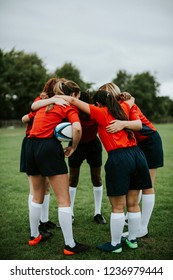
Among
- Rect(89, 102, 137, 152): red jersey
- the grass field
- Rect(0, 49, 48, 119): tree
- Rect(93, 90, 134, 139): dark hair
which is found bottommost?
the grass field

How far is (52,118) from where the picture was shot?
4227 mm

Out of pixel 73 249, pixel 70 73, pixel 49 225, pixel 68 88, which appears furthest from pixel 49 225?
pixel 70 73

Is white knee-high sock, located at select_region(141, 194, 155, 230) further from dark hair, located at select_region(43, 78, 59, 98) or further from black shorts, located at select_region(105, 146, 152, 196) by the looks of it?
dark hair, located at select_region(43, 78, 59, 98)

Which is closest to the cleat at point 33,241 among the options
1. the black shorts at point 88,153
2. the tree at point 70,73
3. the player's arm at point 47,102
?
the black shorts at point 88,153

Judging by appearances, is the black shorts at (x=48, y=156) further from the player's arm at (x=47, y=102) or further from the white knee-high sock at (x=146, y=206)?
the white knee-high sock at (x=146, y=206)

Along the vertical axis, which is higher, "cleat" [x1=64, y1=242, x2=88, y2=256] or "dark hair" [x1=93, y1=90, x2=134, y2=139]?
"dark hair" [x1=93, y1=90, x2=134, y2=139]

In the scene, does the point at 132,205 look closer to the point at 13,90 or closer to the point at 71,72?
the point at 13,90

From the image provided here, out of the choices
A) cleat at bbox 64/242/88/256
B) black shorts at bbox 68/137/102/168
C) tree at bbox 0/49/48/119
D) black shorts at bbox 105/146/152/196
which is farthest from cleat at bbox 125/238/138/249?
tree at bbox 0/49/48/119

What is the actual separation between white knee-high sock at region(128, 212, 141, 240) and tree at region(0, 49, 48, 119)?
160 ft

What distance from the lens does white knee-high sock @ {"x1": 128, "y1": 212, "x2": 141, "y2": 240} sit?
14.3 feet

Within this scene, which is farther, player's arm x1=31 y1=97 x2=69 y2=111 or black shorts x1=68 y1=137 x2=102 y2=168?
black shorts x1=68 y1=137 x2=102 y2=168

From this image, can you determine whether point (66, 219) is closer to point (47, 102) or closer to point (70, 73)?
point (47, 102)

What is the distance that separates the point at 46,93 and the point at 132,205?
204 cm
